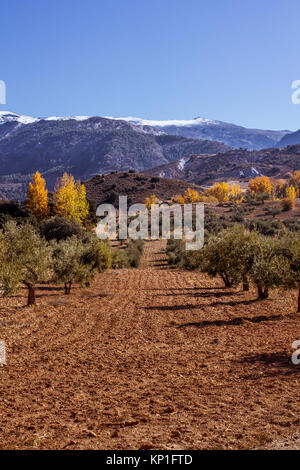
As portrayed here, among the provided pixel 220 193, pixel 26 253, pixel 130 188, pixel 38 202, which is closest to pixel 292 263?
pixel 26 253

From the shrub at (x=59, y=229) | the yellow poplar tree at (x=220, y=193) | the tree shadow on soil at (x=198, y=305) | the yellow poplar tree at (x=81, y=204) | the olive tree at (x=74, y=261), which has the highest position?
the yellow poplar tree at (x=220, y=193)

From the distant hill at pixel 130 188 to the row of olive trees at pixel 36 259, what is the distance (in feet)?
239

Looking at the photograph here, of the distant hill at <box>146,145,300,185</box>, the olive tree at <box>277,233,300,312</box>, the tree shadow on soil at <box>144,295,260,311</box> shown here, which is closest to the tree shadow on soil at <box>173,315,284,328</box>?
the olive tree at <box>277,233,300,312</box>

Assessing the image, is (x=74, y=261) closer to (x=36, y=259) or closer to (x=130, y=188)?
(x=36, y=259)

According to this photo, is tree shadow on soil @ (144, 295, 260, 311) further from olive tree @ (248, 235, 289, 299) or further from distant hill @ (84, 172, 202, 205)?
distant hill @ (84, 172, 202, 205)


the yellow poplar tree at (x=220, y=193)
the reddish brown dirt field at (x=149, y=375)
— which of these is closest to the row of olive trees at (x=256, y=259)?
the reddish brown dirt field at (x=149, y=375)

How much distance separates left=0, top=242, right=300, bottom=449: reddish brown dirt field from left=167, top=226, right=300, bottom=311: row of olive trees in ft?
5.17

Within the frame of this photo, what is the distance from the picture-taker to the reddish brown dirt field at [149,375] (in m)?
6.99

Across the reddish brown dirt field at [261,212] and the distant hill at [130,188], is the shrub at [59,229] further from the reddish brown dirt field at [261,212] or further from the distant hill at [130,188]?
the distant hill at [130,188]

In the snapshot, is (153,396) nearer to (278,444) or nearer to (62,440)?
(62,440)

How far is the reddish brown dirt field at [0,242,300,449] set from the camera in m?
6.99

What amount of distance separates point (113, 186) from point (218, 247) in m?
91.7

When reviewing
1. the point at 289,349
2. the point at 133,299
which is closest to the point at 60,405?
the point at 289,349

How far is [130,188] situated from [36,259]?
313 feet
